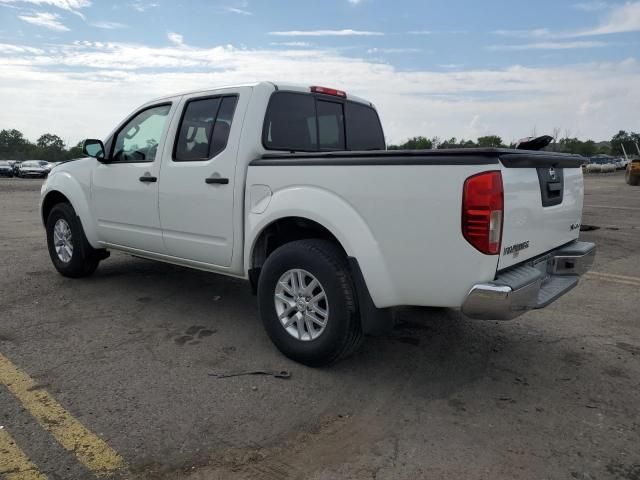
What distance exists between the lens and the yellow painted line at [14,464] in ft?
7.95

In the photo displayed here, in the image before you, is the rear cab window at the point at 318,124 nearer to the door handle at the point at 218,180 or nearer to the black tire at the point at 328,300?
the door handle at the point at 218,180

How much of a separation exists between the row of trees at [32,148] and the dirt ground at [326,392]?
252 feet

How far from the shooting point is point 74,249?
18.7ft

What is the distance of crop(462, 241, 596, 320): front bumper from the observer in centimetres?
286

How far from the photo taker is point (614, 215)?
1402cm

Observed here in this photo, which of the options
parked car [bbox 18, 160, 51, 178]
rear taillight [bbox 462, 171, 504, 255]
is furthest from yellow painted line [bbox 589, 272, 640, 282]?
parked car [bbox 18, 160, 51, 178]

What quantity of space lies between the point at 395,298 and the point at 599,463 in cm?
131

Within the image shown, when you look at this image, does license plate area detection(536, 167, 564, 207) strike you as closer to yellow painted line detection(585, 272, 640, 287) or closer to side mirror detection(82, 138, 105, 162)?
yellow painted line detection(585, 272, 640, 287)

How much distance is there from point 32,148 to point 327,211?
90.9 m

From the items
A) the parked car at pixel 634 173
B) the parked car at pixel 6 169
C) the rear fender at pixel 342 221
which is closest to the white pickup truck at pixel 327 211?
the rear fender at pixel 342 221

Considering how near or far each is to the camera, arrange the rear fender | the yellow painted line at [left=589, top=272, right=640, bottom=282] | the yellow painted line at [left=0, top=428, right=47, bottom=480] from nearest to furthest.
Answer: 1. the yellow painted line at [left=0, top=428, right=47, bottom=480]
2. the rear fender
3. the yellow painted line at [left=589, top=272, right=640, bottom=282]

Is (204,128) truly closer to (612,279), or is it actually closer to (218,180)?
(218,180)

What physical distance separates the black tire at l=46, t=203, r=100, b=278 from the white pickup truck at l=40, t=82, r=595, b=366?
40cm

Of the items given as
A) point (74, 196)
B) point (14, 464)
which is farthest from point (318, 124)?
point (14, 464)
